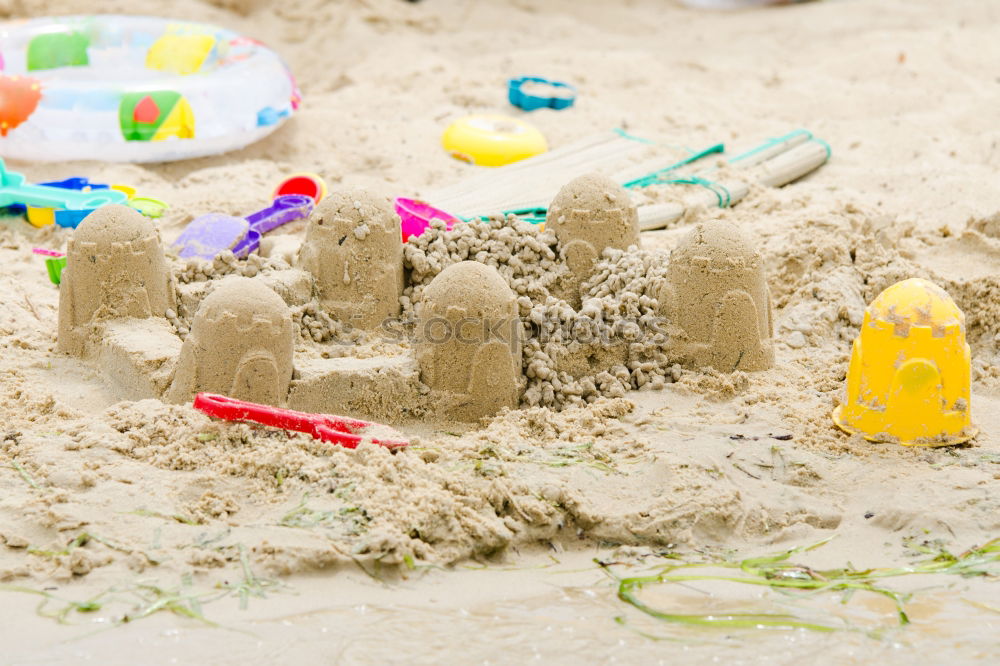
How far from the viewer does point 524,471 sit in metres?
2.52

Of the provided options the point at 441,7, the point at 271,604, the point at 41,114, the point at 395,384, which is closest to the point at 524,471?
the point at 395,384

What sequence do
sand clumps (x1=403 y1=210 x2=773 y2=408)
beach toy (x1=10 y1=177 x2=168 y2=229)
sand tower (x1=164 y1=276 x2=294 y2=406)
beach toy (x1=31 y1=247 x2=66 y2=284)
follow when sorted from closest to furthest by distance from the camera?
sand tower (x1=164 y1=276 x2=294 y2=406) → sand clumps (x1=403 y1=210 x2=773 y2=408) → beach toy (x1=31 y1=247 x2=66 y2=284) → beach toy (x1=10 y1=177 x2=168 y2=229)

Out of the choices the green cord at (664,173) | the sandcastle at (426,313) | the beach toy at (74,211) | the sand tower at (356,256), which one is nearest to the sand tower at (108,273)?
the sandcastle at (426,313)

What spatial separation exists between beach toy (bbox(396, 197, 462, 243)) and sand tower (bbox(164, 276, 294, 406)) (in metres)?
1.00

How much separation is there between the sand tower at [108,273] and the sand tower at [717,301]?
51.8 inches

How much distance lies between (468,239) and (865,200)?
70.1 inches

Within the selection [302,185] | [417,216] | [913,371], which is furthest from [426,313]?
[302,185]

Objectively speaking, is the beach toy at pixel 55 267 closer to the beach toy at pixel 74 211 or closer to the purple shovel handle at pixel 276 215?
the beach toy at pixel 74 211

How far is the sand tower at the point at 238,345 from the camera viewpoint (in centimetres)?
268

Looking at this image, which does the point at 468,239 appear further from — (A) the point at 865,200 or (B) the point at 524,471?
(A) the point at 865,200

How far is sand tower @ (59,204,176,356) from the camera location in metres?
3.03

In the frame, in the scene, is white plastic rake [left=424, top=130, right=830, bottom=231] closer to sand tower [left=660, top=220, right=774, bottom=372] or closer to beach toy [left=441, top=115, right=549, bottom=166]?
beach toy [left=441, top=115, right=549, bottom=166]

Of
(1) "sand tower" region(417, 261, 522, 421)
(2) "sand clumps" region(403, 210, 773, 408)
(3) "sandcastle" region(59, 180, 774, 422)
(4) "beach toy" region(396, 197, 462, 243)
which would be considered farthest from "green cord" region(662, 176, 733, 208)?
(1) "sand tower" region(417, 261, 522, 421)

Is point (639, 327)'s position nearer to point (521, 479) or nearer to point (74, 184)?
point (521, 479)
